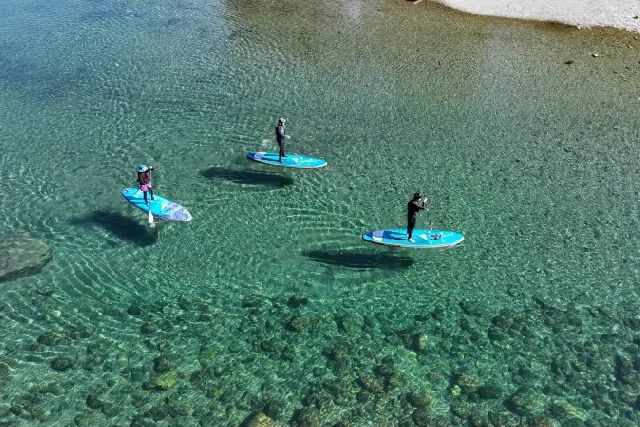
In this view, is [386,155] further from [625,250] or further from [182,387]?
[182,387]

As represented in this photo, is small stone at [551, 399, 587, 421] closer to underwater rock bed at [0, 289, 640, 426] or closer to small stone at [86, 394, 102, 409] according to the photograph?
underwater rock bed at [0, 289, 640, 426]

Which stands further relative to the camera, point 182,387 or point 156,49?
point 156,49

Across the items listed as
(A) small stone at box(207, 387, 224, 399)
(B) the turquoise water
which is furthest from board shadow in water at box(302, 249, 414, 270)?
(A) small stone at box(207, 387, 224, 399)

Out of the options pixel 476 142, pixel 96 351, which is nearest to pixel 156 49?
pixel 476 142

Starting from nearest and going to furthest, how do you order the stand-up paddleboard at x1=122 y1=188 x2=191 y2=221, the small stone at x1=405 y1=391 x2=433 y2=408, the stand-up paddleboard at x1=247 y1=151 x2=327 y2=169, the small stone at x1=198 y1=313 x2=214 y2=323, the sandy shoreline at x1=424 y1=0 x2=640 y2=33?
the small stone at x1=405 y1=391 x2=433 y2=408
the small stone at x1=198 y1=313 x2=214 y2=323
the stand-up paddleboard at x1=122 y1=188 x2=191 y2=221
the stand-up paddleboard at x1=247 y1=151 x2=327 y2=169
the sandy shoreline at x1=424 y1=0 x2=640 y2=33

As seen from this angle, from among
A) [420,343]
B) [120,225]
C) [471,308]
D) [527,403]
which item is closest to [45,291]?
[120,225]

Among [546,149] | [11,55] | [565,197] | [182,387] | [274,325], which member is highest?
[11,55]
